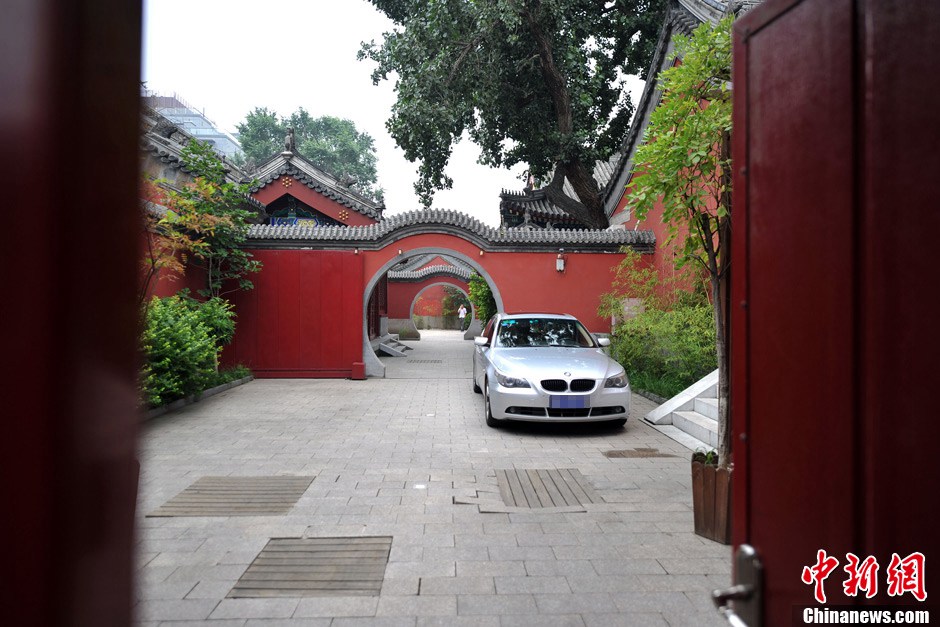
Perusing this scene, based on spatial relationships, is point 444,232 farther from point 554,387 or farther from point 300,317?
point 554,387

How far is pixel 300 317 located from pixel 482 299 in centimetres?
1156

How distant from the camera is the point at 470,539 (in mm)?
3656

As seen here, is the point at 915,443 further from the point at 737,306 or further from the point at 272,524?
the point at 272,524

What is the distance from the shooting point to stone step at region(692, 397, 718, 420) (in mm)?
6687

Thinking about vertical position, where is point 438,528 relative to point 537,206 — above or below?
below

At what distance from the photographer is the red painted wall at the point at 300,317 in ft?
39.0

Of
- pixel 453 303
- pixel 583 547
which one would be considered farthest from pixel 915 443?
pixel 453 303

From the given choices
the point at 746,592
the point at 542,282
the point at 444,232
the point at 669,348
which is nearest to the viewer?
the point at 746,592

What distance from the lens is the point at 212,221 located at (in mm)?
9773

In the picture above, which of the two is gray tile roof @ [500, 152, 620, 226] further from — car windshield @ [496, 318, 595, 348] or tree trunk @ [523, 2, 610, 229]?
car windshield @ [496, 318, 595, 348]

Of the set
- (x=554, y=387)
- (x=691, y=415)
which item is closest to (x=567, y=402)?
(x=554, y=387)

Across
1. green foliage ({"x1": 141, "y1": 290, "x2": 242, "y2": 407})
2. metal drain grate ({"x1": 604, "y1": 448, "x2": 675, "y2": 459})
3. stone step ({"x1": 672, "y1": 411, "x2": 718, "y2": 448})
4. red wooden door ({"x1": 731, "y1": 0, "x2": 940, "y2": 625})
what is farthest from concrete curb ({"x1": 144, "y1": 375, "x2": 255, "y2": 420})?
red wooden door ({"x1": 731, "y1": 0, "x2": 940, "y2": 625})

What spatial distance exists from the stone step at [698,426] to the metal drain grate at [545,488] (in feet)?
5.84

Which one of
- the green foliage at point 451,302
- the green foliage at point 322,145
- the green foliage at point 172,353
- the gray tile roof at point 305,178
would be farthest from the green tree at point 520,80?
the green foliage at point 322,145
